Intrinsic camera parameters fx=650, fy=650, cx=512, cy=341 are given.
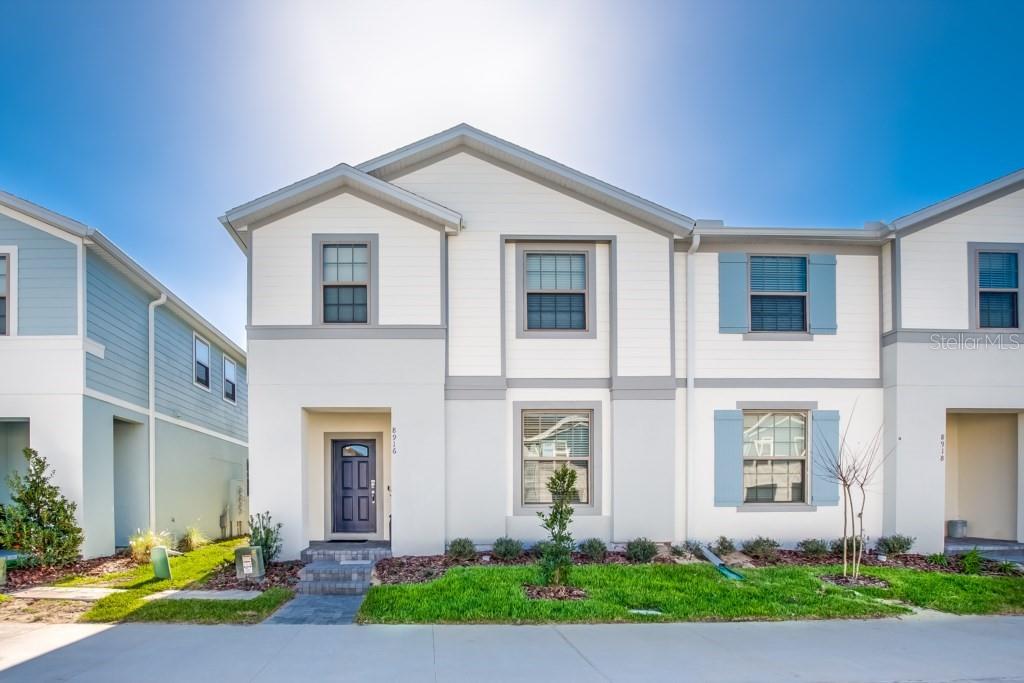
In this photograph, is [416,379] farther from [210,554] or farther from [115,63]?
[115,63]

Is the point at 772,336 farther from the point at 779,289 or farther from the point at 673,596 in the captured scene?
the point at 673,596

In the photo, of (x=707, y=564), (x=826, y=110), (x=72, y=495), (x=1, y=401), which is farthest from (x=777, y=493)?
(x=1, y=401)

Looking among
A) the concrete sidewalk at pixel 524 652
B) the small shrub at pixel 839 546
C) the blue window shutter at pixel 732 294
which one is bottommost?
the small shrub at pixel 839 546

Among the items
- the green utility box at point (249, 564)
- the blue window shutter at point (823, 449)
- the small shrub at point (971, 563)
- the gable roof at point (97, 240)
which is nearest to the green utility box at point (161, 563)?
the green utility box at point (249, 564)

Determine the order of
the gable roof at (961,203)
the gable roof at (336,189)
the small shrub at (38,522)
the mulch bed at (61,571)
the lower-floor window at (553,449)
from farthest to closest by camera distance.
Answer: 1. the gable roof at (961,203)
2. the lower-floor window at (553,449)
3. the gable roof at (336,189)
4. the small shrub at (38,522)
5. the mulch bed at (61,571)

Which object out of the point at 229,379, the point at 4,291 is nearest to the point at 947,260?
the point at 4,291

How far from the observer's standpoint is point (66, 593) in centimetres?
916

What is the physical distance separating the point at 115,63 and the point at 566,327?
Result: 11.5 meters

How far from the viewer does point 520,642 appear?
6930mm

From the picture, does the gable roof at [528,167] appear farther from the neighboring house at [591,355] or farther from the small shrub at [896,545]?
the small shrub at [896,545]

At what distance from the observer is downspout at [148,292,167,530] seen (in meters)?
14.1

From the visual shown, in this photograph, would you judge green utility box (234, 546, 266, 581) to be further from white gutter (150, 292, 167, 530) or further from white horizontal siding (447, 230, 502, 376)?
white gutter (150, 292, 167, 530)

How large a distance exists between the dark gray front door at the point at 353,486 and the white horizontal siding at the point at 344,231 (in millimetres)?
2573

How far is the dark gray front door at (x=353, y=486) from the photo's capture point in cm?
1198
